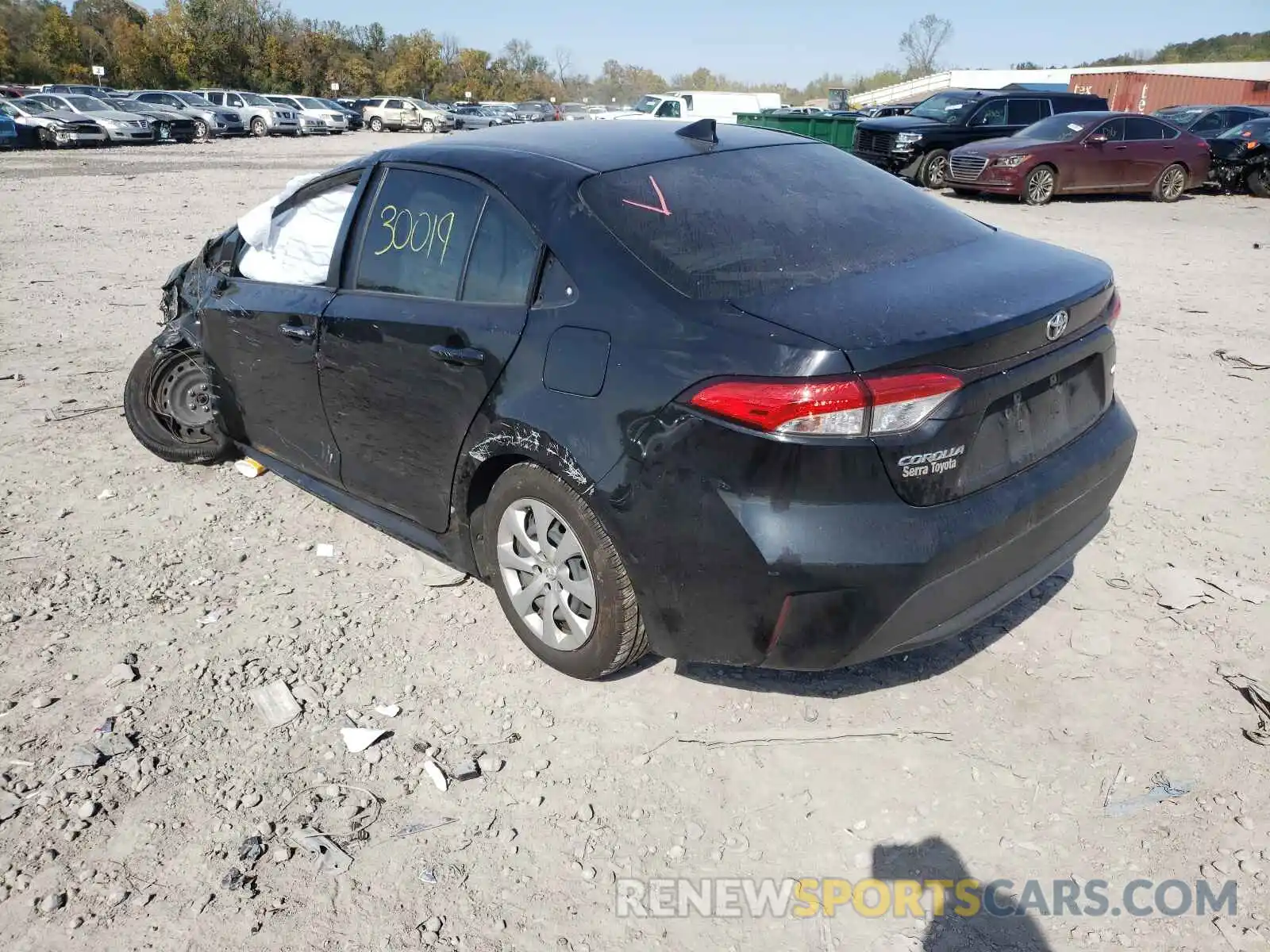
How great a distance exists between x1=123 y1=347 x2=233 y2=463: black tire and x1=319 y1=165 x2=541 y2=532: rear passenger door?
1.60 meters

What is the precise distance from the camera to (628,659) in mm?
3014

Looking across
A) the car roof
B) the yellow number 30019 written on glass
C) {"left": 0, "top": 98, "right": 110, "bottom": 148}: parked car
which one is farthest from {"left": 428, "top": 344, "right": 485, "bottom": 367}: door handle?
{"left": 0, "top": 98, "right": 110, "bottom": 148}: parked car

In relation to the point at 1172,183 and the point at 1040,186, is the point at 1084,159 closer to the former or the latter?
the point at 1040,186

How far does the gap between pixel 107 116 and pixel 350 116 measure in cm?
1683

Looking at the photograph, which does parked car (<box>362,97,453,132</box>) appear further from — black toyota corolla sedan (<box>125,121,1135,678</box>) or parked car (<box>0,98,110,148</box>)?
black toyota corolla sedan (<box>125,121,1135,678</box>)

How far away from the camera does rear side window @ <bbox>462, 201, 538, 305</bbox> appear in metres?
3.01

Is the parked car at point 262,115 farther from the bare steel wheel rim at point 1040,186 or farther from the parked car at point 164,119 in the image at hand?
the bare steel wheel rim at point 1040,186

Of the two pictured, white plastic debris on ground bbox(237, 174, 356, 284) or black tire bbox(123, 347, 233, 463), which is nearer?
white plastic debris on ground bbox(237, 174, 356, 284)

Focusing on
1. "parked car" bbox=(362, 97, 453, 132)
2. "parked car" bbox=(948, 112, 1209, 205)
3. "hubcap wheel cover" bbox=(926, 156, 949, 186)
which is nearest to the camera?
"parked car" bbox=(948, 112, 1209, 205)

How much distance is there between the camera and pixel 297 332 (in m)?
3.85

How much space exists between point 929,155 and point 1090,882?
17.8 m

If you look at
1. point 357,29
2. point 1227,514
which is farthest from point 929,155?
point 357,29

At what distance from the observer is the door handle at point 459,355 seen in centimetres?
307

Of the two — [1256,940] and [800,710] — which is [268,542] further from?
[1256,940]
